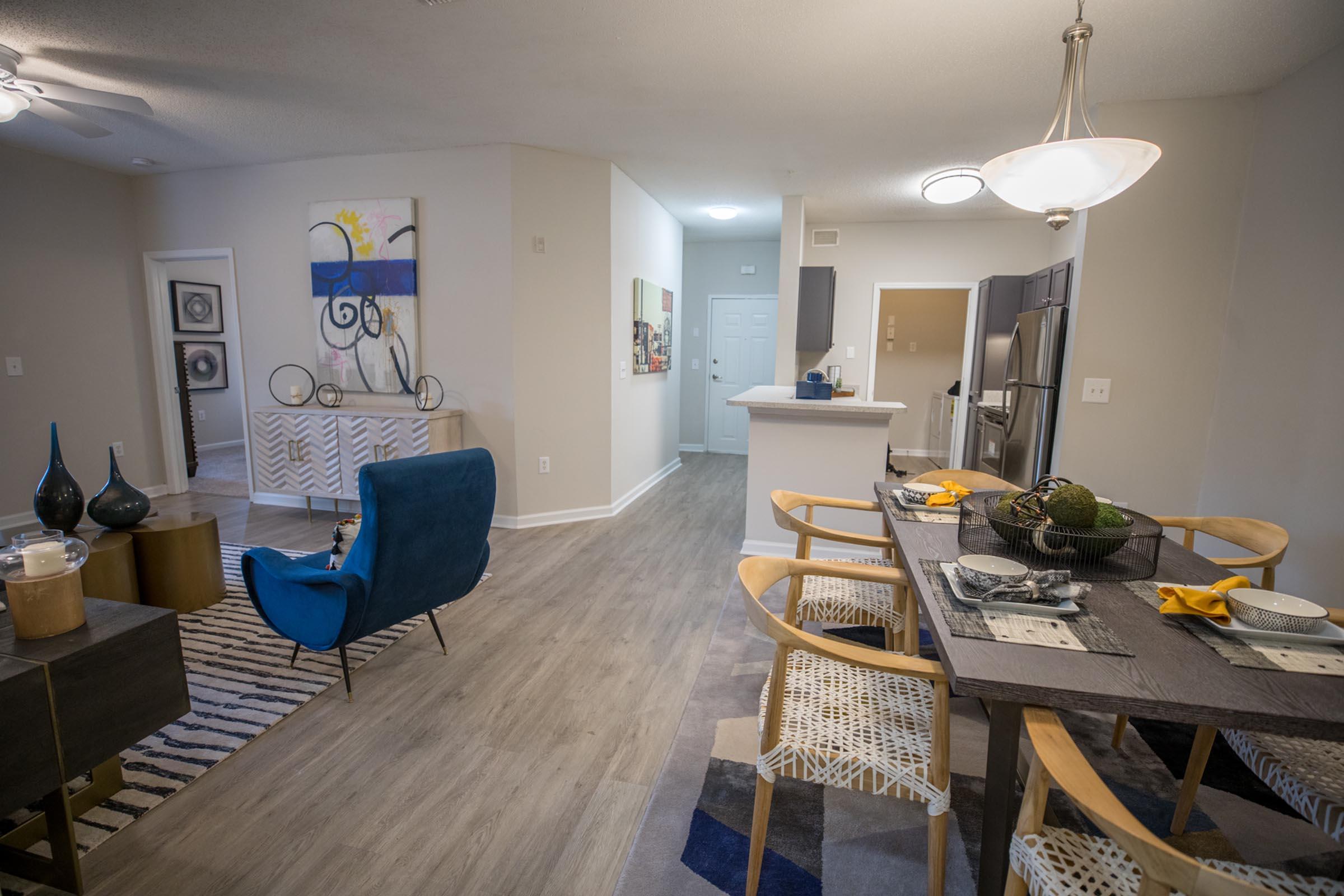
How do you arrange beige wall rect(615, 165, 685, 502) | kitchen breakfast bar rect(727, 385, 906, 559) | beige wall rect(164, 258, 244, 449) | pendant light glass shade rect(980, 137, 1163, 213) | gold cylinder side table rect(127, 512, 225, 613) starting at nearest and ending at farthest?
pendant light glass shade rect(980, 137, 1163, 213) < gold cylinder side table rect(127, 512, 225, 613) < kitchen breakfast bar rect(727, 385, 906, 559) < beige wall rect(615, 165, 685, 502) < beige wall rect(164, 258, 244, 449)

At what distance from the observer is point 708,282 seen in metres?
7.34

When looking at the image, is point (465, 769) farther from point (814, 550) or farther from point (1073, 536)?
point (814, 550)

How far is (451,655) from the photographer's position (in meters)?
2.58

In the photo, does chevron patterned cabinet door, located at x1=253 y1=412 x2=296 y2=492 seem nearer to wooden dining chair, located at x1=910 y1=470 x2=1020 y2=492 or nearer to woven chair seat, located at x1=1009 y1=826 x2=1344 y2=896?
wooden dining chair, located at x1=910 y1=470 x2=1020 y2=492

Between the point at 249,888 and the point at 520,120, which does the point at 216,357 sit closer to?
the point at 520,120

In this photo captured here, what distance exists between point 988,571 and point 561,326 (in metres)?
3.50

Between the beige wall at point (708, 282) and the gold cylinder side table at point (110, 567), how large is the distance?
523 cm

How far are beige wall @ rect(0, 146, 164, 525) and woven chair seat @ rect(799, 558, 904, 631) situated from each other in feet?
17.9

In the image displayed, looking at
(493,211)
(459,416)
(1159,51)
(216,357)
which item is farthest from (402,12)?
(216,357)

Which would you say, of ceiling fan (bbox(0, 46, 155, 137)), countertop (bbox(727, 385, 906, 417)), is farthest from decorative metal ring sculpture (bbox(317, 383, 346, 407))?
countertop (bbox(727, 385, 906, 417))

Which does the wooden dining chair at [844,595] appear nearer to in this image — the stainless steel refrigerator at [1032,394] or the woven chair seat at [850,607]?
the woven chair seat at [850,607]

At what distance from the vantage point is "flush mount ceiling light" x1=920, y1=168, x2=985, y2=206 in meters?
3.99

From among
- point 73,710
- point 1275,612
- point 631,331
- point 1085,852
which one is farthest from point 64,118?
point 1275,612

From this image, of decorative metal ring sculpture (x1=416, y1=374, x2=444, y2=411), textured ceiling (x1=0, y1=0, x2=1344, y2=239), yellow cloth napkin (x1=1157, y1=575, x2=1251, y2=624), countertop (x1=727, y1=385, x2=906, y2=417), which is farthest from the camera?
decorative metal ring sculpture (x1=416, y1=374, x2=444, y2=411)
